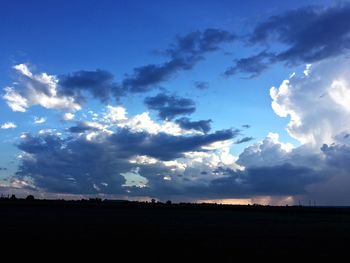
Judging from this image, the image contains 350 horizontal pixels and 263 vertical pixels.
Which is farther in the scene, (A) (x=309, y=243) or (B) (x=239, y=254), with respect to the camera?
(A) (x=309, y=243)

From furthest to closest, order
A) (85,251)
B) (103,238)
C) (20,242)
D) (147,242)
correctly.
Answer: (103,238), (147,242), (20,242), (85,251)

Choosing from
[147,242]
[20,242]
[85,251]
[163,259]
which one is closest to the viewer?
[163,259]

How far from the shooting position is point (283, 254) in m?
45.3

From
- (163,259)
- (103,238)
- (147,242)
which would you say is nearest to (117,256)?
(163,259)

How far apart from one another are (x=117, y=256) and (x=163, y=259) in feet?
13.4

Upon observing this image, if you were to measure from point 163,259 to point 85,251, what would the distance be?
817cm

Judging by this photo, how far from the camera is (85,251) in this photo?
43469mm

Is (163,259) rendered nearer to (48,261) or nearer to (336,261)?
(48,261)

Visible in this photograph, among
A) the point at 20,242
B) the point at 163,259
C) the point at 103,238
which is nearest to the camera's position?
the point at 163,259

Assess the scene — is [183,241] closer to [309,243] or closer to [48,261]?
[309,243]

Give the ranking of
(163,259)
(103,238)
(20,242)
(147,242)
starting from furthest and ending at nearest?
1. (103,238)
2. (147,242)
3. (20,242)
4. (163,259)

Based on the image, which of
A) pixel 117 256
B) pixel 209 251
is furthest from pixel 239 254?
pixel 117 256

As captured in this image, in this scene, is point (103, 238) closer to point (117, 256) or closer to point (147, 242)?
point (147, 242)

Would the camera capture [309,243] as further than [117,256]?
Yes
